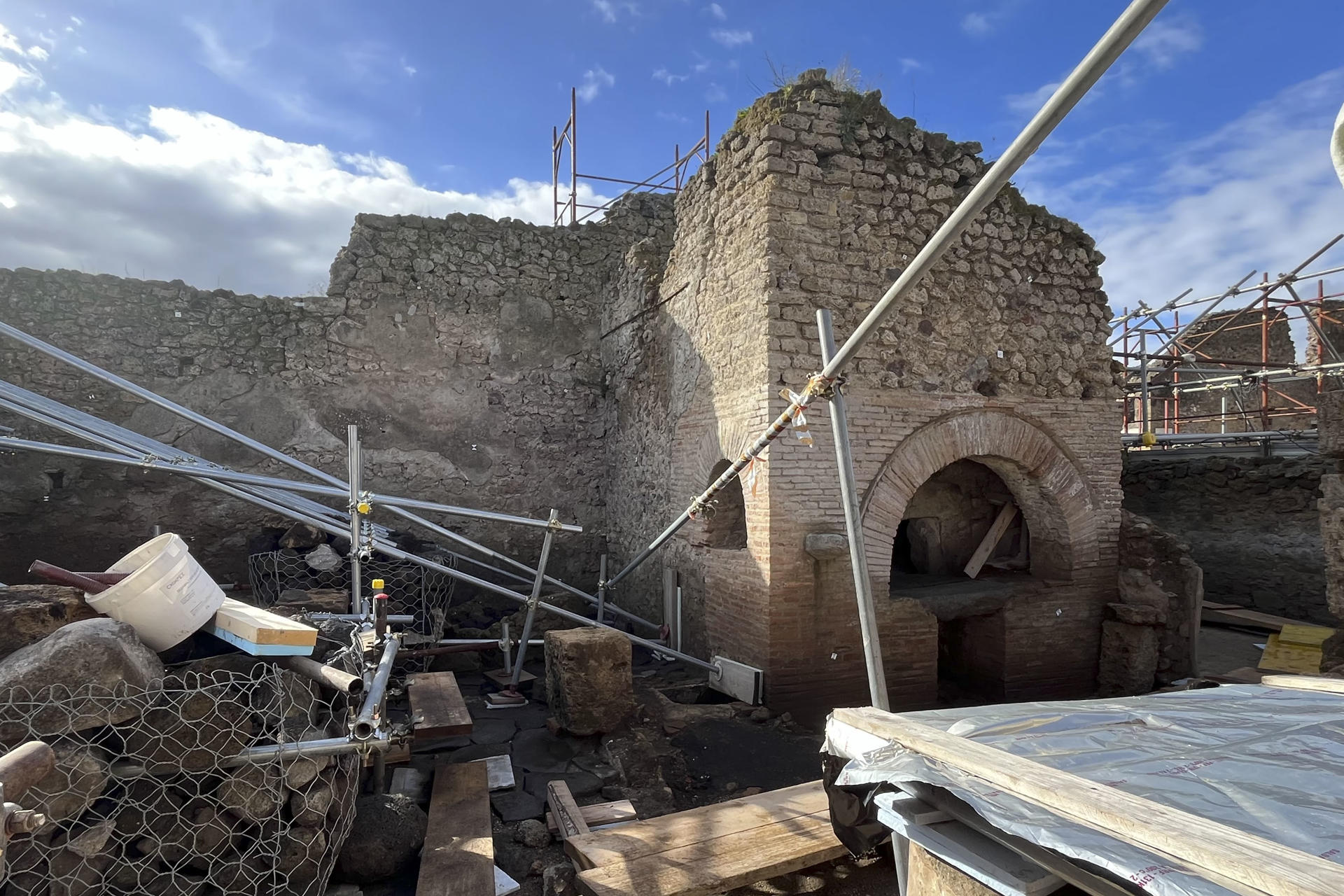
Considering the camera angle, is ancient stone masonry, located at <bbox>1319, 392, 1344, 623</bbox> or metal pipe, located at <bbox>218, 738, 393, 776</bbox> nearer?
metal pipe, located at <bbox>218, 738, 393, 776</bbox>

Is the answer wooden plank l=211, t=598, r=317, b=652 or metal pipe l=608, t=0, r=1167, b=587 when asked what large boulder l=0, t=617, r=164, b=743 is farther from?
metal pipe l=608, t=0, r=1167, b=587

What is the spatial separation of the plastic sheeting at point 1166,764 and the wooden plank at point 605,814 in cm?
199

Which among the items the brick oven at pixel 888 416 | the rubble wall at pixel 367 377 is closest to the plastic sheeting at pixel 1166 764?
the brick oven at pixel 888 416

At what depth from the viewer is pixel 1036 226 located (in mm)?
6809

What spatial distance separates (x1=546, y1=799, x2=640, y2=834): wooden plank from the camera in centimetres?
397

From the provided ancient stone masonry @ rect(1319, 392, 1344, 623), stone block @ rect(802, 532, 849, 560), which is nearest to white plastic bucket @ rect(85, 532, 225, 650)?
stone block @ rect(802, 532, 849, 560)

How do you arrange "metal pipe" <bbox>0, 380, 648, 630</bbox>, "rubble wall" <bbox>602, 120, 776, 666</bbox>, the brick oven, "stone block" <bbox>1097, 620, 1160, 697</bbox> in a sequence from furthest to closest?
"stone block" <bbox>1097, 620, 1160, 697</bbox>
"rubble wall" <bbox>602, 120, 776, 666</bbox>
the brick oven
"metal pipe" <bbox>0, 380, 648, 630</bbox>

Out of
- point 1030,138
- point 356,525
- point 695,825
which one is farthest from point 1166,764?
point 356,525

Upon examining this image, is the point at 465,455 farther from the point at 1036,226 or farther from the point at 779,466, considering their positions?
the point at 1036,226

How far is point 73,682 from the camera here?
8.65ft

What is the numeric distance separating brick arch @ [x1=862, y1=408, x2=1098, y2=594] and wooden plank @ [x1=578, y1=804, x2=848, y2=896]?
2.70m

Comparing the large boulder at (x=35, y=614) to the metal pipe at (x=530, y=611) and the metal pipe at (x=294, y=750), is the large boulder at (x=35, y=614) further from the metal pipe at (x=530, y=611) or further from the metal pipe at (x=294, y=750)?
the metal pipe at (x=530, y=611)

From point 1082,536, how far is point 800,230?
3.84 meters

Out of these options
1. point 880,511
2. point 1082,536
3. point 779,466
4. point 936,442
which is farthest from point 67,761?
point 1082,536
